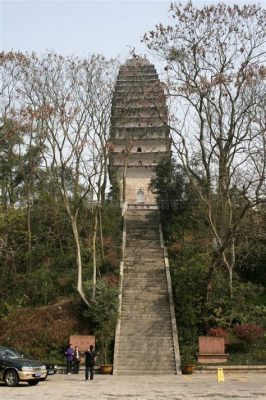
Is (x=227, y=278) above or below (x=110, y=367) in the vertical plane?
above

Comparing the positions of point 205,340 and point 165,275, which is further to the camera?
point 165,275

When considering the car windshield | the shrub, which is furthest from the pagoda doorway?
the car windshield

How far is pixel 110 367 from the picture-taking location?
2066 centimetres

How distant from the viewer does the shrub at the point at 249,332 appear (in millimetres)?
22594

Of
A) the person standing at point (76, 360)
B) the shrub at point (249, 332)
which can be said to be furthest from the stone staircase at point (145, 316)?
the shrub at point (249, 332)

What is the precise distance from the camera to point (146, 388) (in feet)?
51.5

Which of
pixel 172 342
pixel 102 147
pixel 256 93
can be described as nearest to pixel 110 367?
pixel 172 342

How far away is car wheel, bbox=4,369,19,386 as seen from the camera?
652 inches

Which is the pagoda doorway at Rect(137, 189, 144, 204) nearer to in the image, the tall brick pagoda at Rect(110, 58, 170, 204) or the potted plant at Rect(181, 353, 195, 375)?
the tall brick pagoda at Rect(110, 58, 170, 204)

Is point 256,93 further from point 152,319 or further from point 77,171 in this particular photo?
point 152,319

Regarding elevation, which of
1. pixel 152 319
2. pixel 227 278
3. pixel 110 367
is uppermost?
pixel 227 278

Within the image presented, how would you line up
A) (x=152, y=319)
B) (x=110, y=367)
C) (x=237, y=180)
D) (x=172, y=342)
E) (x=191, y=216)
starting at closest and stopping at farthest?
(x=110, y=367) < (x=172, y=342) < (x=152, y=319) < (x=237, y=180) < (x=191, y=216)

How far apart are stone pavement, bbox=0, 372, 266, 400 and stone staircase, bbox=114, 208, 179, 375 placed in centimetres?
155

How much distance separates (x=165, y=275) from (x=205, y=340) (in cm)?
719
